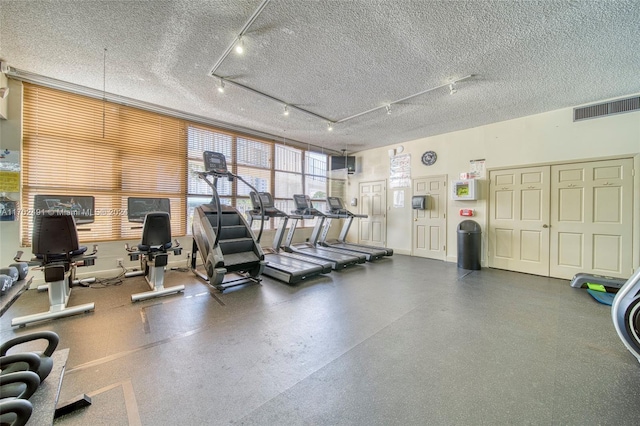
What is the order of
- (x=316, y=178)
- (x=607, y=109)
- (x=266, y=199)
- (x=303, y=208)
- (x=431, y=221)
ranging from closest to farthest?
(x=607, y=109) < (x=266, y=199) < (x=303, y=208) < (x=431, y=221) < (x=316, y=178)

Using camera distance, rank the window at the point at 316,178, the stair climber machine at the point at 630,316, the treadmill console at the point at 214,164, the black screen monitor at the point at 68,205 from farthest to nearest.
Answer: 1. the window at the point at 316,178
2. the treadmill console at the point at 214,164
3. the black screen monitor at the point at 68,205
4. the stair climber machine at the point at 630,316

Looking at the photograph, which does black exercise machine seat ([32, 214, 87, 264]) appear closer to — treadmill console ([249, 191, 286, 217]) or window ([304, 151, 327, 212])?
treadmill console ([249, 191, 286, 217])

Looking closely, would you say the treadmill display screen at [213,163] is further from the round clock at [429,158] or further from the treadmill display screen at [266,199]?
the round clock at [429,158]

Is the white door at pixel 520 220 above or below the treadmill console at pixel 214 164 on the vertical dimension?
below

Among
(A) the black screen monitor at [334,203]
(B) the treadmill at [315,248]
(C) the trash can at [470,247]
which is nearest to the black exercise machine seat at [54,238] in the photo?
(B) the treadmill at [315,248]

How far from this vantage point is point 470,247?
5168 mm

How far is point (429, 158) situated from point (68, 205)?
720cm

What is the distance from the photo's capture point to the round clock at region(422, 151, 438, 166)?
6178 millimetres

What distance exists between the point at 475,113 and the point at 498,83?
115 centimetres

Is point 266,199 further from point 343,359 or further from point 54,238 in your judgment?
point 343,359

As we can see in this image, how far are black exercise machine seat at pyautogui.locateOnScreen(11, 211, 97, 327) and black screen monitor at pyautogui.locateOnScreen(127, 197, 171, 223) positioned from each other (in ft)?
3.61

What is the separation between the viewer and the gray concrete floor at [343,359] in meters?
1.55

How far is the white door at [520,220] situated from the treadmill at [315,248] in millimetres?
2954

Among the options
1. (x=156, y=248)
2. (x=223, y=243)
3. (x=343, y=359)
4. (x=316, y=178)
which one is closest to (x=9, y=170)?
(x=156, y=248)
